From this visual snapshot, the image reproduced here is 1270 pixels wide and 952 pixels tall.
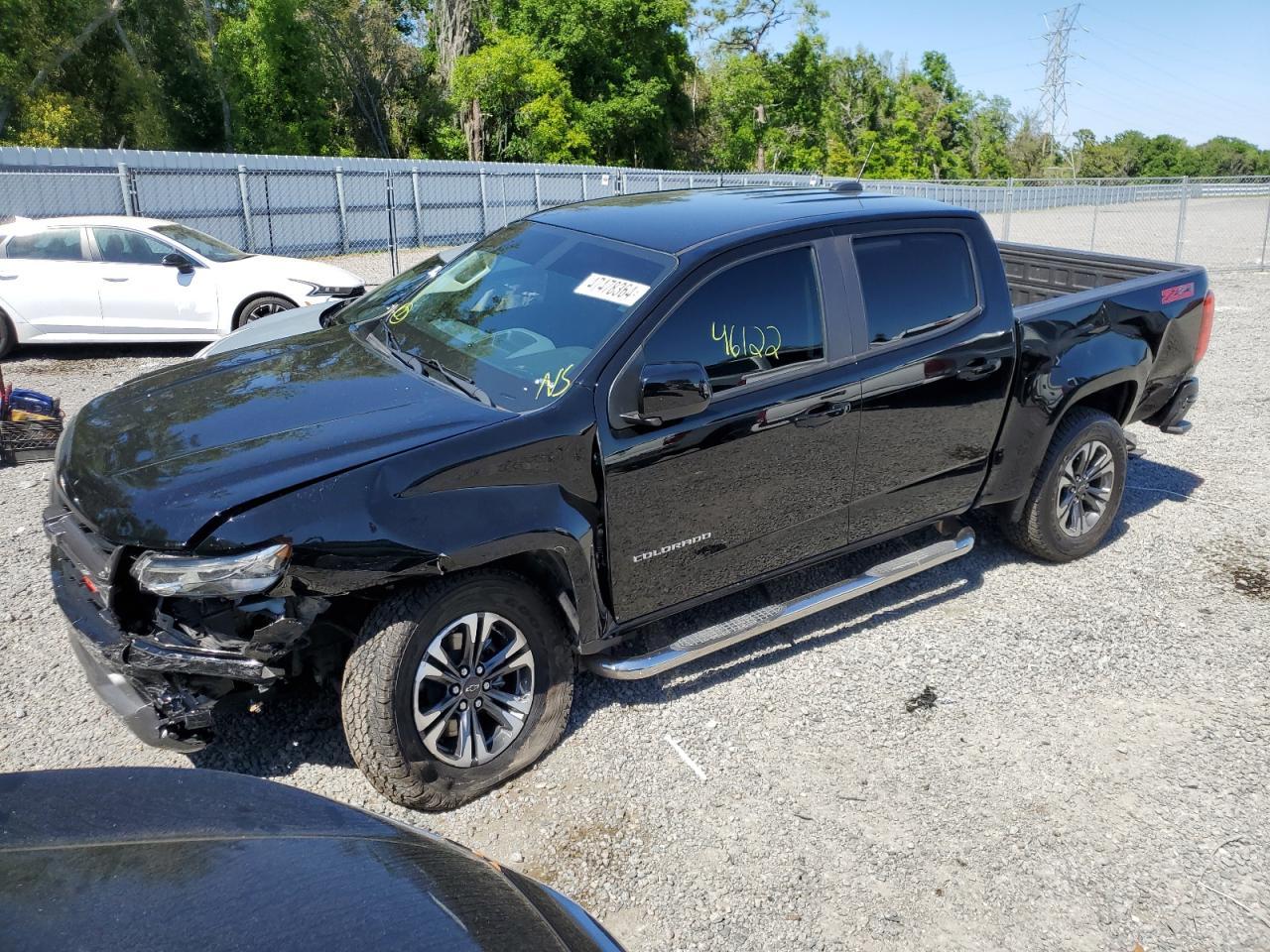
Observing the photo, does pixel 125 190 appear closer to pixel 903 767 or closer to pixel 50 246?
pixel 50 246

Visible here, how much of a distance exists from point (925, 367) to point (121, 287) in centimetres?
896

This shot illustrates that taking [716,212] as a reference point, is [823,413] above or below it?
below

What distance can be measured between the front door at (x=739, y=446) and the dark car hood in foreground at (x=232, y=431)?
A: 61 centimetres

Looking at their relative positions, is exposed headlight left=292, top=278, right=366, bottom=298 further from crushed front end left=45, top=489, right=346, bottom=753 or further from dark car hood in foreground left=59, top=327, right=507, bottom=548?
crushed front end left=45, top=489, right=346, bottom=753

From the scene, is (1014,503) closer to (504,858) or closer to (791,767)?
(791,767)

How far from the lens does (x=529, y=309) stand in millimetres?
4082

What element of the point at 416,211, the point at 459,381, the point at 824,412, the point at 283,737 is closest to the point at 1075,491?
the point at 824,412

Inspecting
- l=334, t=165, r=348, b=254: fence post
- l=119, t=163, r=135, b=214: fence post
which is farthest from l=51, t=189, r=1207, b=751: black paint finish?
l=334, t=165, r=348, b=254: fence post

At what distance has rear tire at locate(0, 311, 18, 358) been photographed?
10219 millimetres

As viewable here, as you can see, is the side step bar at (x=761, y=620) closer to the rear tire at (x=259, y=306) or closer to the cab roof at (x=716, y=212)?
the cab roof at (x=716, y=212)

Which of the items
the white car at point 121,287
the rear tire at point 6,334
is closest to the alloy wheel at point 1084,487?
the white car at point 121,287

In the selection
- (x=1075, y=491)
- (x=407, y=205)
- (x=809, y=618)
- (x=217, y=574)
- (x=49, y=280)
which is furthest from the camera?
(x=407, y=205)

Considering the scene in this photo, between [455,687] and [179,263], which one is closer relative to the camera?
[455,687]

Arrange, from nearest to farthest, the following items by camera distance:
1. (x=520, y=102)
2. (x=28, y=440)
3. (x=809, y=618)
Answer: (x=809, y=618), (x=28, y=440), (x=520, y=102)
